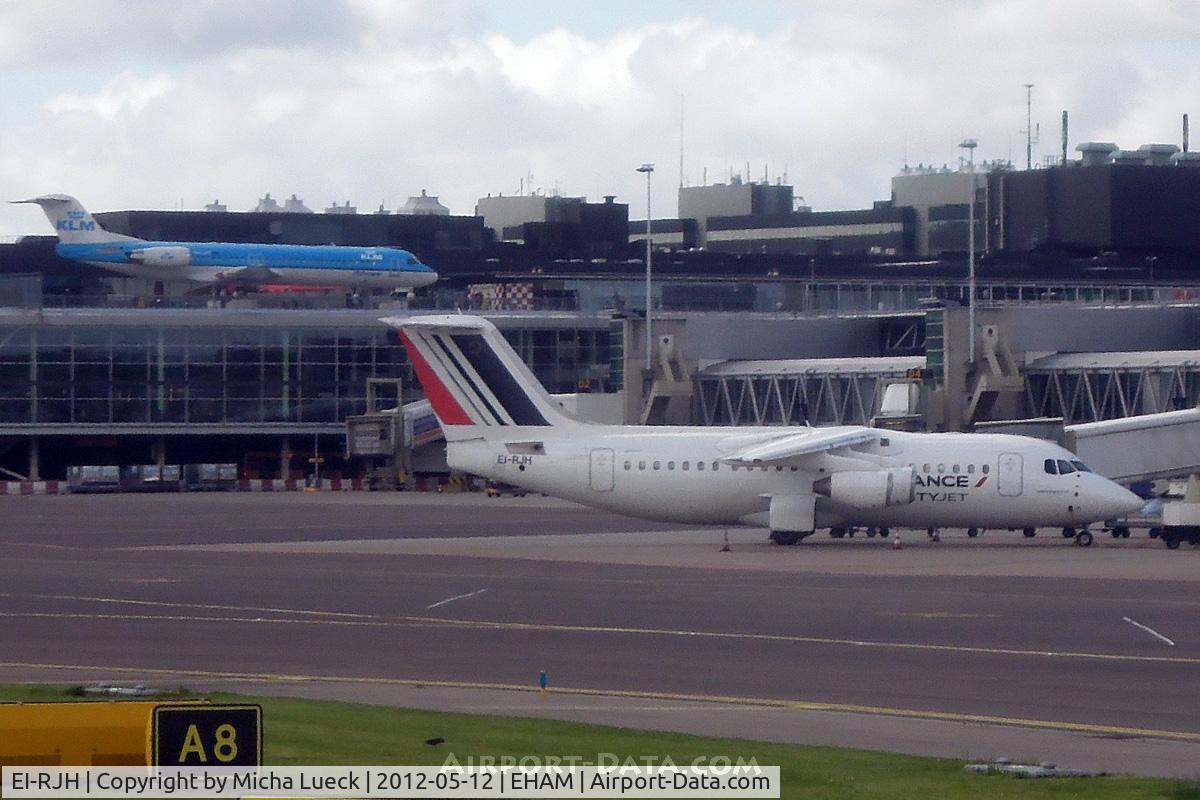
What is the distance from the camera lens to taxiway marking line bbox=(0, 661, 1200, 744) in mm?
20672

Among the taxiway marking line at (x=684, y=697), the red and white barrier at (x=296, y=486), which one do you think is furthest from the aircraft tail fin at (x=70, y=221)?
the taxiway marking line at (x=684, y=697)

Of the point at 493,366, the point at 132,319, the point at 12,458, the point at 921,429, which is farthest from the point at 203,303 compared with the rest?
the point at 493,366

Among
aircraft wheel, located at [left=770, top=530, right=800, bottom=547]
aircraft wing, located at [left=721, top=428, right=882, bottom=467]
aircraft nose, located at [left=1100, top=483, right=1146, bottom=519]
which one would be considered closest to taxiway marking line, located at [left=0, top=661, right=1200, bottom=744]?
aircraft wing, located at [left=721, top=428, right=882, bottom=467]

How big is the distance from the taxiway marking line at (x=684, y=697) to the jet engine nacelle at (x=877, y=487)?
25433 mm

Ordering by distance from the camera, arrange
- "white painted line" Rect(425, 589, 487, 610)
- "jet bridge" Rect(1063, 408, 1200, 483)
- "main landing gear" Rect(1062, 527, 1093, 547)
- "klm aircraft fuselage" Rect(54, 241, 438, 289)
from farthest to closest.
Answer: "klm aircraft fuselage" Rect(54, 241, 438, 289) → "jet bridge" Rect(1063, 408, 1200, 483) → "main landing gear" Rect(1062, 527, 1093, 547) → "white painted line" Rect(425, 589, 487, 610)

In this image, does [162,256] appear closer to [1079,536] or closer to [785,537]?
[785,537]

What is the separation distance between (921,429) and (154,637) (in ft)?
154

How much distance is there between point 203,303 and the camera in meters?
103

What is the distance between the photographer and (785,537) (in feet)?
167

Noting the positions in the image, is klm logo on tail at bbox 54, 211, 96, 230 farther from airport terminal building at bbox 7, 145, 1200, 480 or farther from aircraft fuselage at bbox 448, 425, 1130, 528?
aircraft fuselage at bbox 448, 425, 1130, 528

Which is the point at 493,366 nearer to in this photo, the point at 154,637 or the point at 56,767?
the point at 154,637

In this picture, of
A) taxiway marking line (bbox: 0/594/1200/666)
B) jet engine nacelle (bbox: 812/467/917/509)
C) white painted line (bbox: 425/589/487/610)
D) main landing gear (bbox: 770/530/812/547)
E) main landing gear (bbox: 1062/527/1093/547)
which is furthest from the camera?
main landing gear (bbox: 1062/527/1093/547)

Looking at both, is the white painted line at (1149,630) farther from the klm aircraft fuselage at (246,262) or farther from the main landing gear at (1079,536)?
the klm aircraft fuselage at (246,262)

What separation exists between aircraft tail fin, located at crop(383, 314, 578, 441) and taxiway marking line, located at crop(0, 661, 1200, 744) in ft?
80.5
